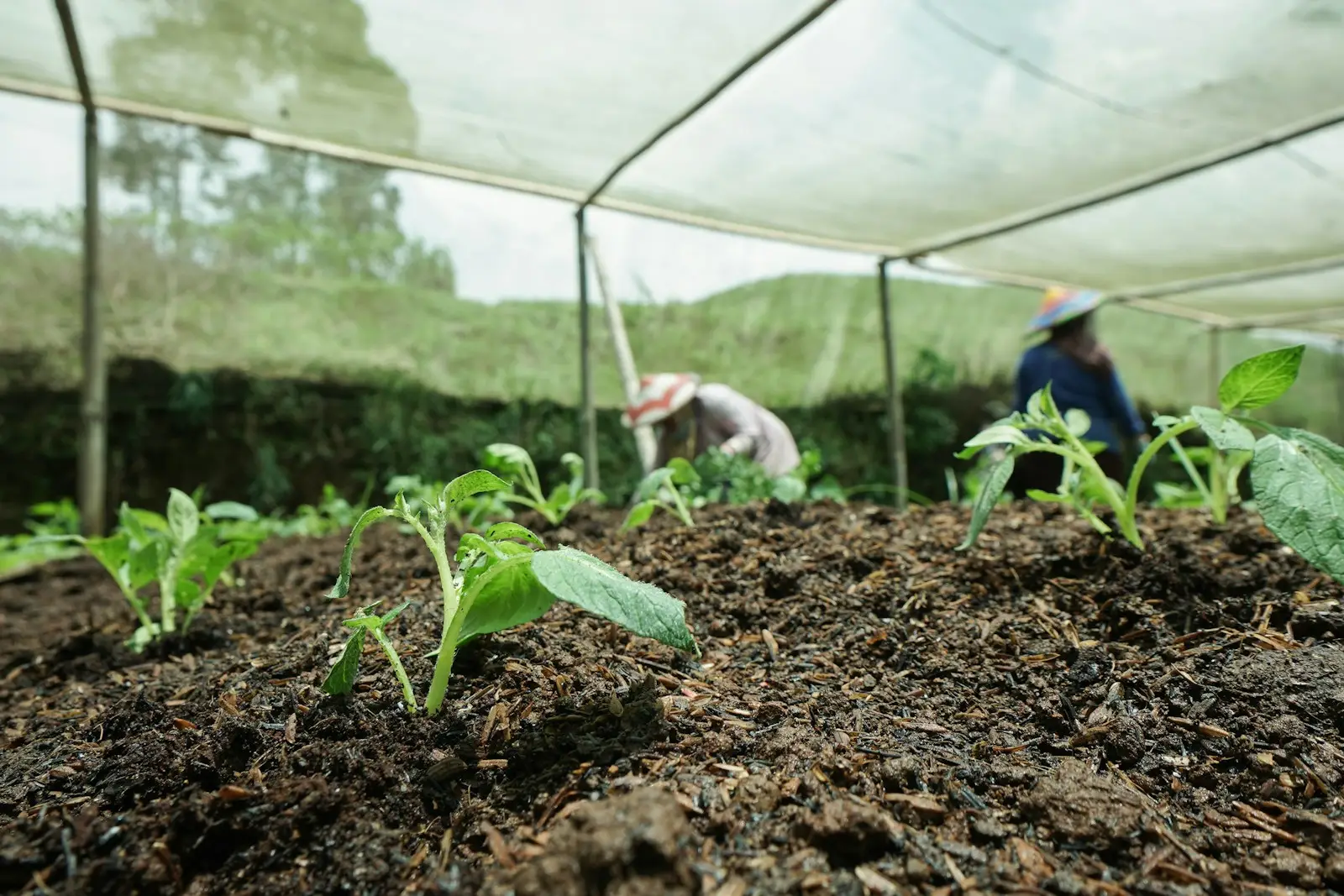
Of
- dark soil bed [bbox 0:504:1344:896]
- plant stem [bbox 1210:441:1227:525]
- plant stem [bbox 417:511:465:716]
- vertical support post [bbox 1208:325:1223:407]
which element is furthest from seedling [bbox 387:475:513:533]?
vertical support post [bbox 1208:325:1223:407]

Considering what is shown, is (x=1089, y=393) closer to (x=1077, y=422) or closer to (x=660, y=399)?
(x=660, y=399)

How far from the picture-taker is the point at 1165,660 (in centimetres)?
112

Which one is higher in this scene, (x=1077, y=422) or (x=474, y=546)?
(x=1077, y=422)

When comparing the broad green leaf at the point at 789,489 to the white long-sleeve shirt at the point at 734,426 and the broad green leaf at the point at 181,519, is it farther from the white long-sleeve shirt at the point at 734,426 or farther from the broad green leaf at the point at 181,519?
the broad green leaf at the point at 181,519

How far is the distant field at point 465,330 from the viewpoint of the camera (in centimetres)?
478

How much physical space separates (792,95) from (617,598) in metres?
3.11

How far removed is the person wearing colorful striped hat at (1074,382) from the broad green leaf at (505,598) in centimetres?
358

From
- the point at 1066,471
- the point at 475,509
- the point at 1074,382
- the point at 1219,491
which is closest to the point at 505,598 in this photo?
the point at 1066,471

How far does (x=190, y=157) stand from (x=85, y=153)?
2.00 meters

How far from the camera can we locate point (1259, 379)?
1.28 meters

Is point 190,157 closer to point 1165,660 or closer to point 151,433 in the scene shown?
A: point 151,433

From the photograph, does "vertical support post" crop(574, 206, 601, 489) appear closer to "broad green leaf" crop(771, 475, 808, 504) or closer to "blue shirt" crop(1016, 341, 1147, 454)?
"broad green leaf" crop(771, 475, 808, 504)

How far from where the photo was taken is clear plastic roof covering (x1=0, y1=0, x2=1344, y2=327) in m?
2.79

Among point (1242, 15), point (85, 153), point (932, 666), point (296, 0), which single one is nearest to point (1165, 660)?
point (932, 666)
